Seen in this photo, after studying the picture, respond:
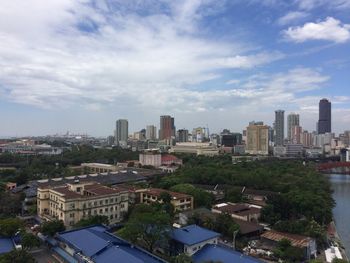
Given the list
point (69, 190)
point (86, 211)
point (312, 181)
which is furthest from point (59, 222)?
point (312, 181)

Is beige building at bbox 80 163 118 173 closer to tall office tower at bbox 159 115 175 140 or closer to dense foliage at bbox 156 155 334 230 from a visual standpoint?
dense foliage at bbox 156 155 334 230

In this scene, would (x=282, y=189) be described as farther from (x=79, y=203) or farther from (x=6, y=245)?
(x=6, y=245)

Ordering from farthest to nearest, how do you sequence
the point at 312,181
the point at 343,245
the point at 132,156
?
the point at 132,156 → the point at 312,181 → the point at 343,245

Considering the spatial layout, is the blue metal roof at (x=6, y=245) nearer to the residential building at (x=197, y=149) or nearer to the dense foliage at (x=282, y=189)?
the dense foliage at (x=282, y=189)

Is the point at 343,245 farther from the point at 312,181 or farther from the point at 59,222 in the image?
the point at 59,222

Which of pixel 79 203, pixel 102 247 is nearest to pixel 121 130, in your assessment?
pixel 79 203
